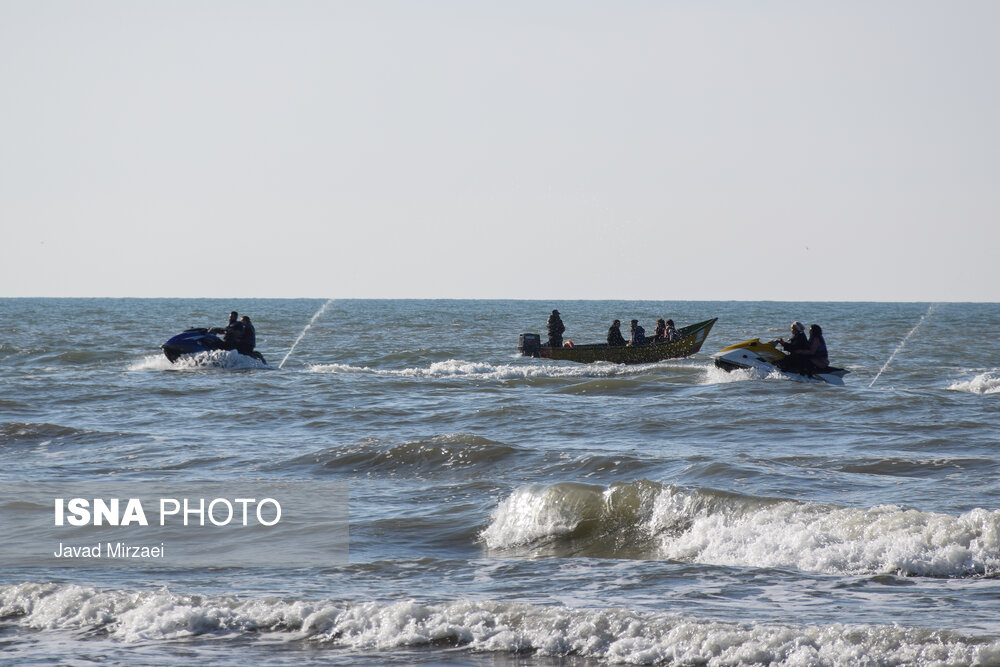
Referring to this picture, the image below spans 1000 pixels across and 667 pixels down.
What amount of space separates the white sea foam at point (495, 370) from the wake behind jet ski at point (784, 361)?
4.45 m

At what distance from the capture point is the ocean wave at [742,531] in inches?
362

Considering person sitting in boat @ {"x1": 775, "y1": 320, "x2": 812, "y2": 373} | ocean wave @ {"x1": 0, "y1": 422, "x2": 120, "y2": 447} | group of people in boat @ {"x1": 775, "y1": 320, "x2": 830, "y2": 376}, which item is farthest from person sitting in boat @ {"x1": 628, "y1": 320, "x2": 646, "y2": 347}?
ocean wave @ {"x1": 0, "y1": 422, "x2": 120, "y2": 447}

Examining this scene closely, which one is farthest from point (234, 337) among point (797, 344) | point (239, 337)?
point (797, 344)

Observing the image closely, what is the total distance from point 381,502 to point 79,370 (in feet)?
69.9

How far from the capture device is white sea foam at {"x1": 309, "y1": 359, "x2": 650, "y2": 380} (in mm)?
28906

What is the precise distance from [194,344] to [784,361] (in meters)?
14.6

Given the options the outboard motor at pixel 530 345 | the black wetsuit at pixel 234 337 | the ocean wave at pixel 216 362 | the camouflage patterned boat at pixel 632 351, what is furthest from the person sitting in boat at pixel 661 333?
the black wetsuit at pixel 234 337

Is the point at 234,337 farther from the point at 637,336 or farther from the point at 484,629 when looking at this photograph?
the point at 484,629

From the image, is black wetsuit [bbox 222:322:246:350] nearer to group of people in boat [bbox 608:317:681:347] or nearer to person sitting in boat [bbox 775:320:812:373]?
group of people in boat [bbox 608:317:681:347]

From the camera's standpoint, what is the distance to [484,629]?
760 centimetres

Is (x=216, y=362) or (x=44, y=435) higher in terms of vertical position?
(x=216, y=362)

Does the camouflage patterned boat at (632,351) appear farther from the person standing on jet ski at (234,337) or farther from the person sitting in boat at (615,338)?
the person standing on jet ski at (234,337)

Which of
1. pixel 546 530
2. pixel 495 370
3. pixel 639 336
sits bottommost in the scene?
pixel 546 530

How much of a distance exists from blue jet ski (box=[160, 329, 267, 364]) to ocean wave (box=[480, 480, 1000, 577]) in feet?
59.9
